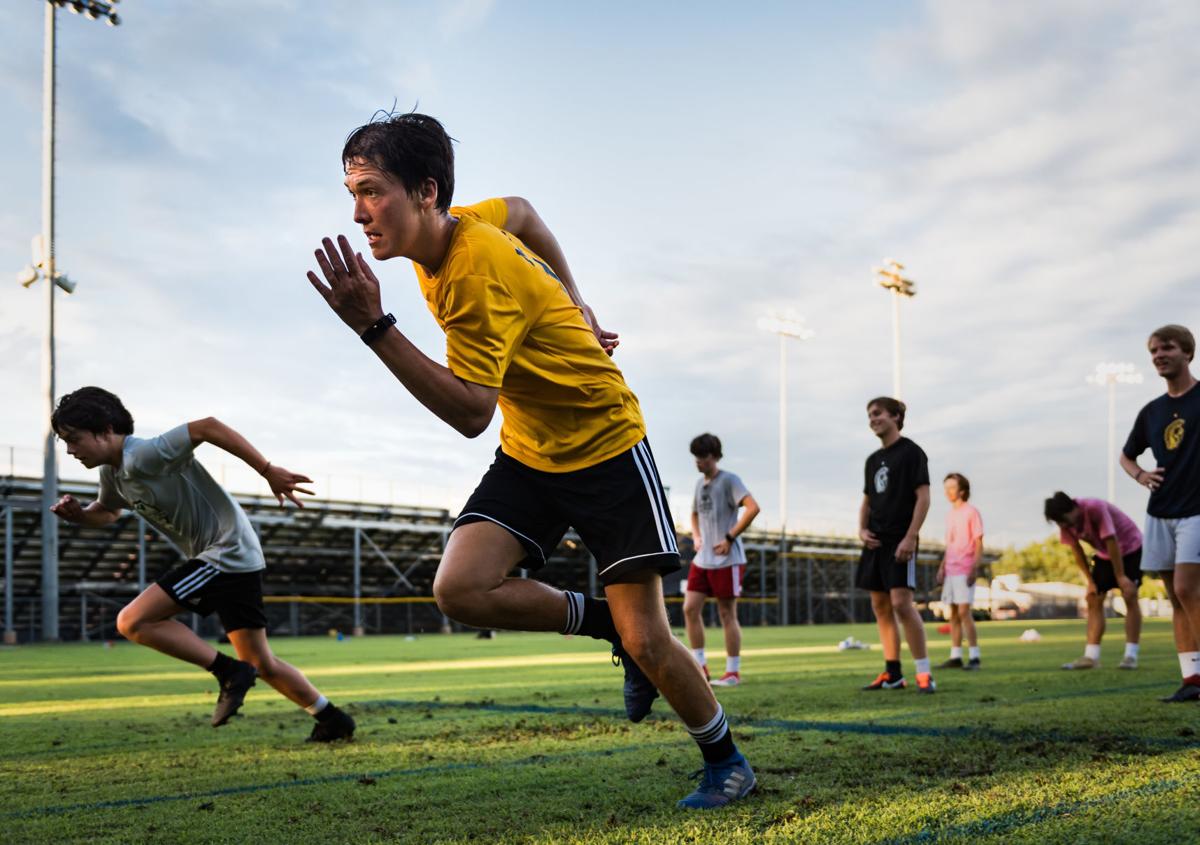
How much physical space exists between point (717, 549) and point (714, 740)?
17.4ft

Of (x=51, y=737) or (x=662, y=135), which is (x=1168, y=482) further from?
(x=662, y=135)

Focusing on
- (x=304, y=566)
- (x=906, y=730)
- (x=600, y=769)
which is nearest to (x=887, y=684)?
(x=906, y=730)

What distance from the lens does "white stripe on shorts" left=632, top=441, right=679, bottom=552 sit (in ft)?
10.7

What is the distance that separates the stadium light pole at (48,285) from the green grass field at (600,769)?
17.2 metres

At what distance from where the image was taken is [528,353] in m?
3.20

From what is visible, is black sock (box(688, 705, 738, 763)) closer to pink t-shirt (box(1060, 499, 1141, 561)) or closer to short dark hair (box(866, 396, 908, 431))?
short dark hair (box(866, 396, 908, 431))

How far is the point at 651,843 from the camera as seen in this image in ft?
9.00

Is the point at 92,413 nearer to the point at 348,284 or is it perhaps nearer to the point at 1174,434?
the point at 348,284

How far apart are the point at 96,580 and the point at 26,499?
840cm

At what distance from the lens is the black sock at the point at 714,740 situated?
3.35 m

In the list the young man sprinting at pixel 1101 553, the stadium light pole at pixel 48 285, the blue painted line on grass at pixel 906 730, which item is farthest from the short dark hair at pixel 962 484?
the stadium light pole at pixel 48 285

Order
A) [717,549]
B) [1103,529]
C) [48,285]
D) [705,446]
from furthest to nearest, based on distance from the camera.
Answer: [48,285]
[1103,529]
[705,446]
[717,549]

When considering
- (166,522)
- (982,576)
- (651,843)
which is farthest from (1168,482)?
(982,576)

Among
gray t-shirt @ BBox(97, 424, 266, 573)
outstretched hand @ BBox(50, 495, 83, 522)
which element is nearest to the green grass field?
gray t-shirt @ BBox(97, 424, 266, 573)
